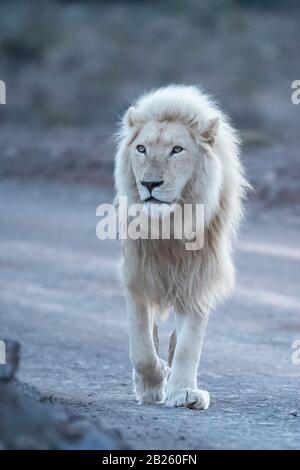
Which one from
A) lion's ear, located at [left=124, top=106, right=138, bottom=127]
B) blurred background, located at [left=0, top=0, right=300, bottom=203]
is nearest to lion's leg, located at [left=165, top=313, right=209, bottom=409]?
lion's ear, located at [left=124, top=106, right=138, bottom=127]

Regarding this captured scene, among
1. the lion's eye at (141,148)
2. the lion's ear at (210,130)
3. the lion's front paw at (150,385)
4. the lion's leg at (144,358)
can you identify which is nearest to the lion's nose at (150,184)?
the lion's eye at (141,148)

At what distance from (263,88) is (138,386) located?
2155 cm

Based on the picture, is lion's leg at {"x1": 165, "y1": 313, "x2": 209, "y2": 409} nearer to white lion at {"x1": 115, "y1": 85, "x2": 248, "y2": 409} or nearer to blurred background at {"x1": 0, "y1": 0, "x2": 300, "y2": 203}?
white lion at {"x1": 115, "y1": 85, "x2": 248, "y2": 409}

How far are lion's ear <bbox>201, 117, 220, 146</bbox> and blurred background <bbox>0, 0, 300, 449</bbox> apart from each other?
4.74 feet

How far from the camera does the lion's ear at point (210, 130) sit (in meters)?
7.04

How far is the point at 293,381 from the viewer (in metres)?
8.38

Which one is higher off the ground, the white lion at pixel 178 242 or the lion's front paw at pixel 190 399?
the white lion at pixel 178 242

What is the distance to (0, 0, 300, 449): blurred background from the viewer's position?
629 cm

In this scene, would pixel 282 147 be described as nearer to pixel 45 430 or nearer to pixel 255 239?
pixel 255 239

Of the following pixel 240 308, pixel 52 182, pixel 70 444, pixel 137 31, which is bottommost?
pixel 70 444

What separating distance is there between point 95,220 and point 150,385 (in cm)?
1031

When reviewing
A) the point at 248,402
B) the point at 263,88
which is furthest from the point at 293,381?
the point at 263,88

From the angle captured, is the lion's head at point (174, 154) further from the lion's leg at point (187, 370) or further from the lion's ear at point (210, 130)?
the lion's leg at point (187, 370)

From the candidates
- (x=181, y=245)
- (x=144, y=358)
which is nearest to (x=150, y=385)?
(x=144, y=358)
